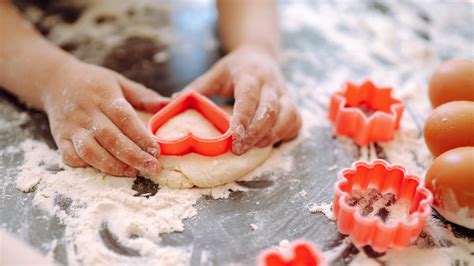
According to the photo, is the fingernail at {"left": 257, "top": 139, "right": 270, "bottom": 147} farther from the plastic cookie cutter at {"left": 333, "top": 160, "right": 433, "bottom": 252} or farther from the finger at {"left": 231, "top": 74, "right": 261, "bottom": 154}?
the plastic cookie cutter at {"left": 333, "top": 160, "right": 433, "bottom": 252}

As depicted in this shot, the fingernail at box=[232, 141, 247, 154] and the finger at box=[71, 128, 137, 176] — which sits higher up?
the fingernail at box=[232, 141, 247, 154]

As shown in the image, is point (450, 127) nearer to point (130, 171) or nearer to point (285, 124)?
point (285, 124)

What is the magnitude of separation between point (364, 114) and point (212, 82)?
11.5 inches

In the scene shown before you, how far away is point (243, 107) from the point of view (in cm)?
89

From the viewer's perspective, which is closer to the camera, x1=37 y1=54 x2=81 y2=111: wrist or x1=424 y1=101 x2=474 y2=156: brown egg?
x1=424 y1=101 x2=474 y2=156: brown egg

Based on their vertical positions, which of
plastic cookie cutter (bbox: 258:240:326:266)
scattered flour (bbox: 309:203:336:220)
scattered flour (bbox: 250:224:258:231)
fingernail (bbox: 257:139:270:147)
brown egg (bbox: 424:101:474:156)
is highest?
brown egg (bbox: 424:101:474:156)

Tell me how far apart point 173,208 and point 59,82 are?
0.31 metres

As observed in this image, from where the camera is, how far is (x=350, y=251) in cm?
78

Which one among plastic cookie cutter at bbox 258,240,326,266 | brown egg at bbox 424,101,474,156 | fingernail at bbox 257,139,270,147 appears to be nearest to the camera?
plastic cookie cutter at bbox 258,240,326,266

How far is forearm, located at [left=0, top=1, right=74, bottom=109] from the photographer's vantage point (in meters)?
0.98

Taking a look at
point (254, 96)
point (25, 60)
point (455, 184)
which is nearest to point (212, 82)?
point (254, 96)

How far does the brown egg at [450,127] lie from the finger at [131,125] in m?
0.43

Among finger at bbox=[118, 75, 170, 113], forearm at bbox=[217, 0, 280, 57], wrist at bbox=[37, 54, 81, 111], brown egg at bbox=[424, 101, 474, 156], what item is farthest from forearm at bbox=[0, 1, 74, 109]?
brown egg at bbox=[424, 101, 474, 156]

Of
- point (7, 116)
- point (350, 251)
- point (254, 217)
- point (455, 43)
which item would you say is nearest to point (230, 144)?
point (254, 217)
